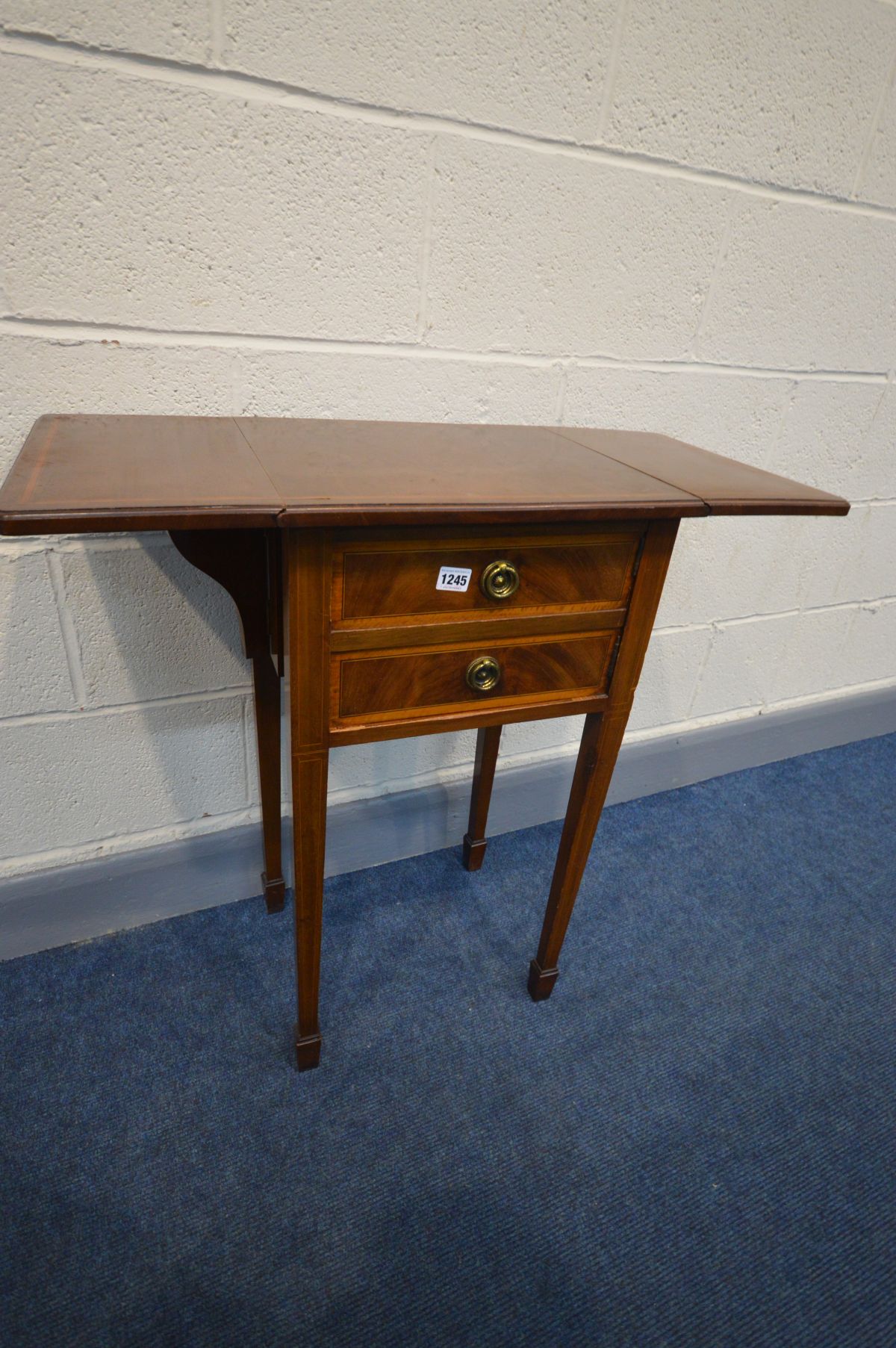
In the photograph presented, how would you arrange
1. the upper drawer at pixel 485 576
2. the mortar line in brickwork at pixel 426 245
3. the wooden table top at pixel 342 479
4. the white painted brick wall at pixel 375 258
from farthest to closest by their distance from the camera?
the mortar line in brickwork at pixel 426 245 < the white painted brick wall at pixel 375 258 < the upper drawer at pixel 485 576 < the wooden table top at pixel 342 479

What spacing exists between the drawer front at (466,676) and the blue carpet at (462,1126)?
0.63 meters

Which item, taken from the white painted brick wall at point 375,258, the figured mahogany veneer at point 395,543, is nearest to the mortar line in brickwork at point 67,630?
the white painted brick wall at point 375,258

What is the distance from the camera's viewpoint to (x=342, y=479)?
71 cm

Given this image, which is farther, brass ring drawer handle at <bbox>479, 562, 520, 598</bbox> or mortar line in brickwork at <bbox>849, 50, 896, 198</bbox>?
mortar line in brickwork at <bbox>849, 50, 896, 198</bbox>

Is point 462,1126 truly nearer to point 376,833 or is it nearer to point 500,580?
point 376,833

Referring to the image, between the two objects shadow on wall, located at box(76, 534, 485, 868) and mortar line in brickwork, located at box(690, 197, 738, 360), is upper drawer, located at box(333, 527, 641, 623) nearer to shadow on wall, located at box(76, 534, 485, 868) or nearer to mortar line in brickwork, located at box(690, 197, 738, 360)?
shadow on wall, located at box(76, 534, 485, 868)

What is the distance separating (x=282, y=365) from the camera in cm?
100

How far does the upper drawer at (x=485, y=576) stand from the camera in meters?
0.71

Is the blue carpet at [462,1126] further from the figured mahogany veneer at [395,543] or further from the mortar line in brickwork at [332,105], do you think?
the mortar line in brickwork at [332,105]

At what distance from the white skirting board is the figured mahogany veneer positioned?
16.1 inches

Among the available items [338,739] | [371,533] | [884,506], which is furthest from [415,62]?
[884,506]

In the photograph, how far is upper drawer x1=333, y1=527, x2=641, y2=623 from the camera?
0.71m

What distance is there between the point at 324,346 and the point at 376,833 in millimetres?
898

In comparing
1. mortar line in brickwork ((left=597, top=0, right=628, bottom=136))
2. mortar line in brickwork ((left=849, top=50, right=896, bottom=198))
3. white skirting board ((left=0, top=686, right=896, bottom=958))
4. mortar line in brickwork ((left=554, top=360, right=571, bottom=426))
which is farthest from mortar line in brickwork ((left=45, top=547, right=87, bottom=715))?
Answer: mortar line in brickwork ((left=849, top=50, right=896, bottom=198))
